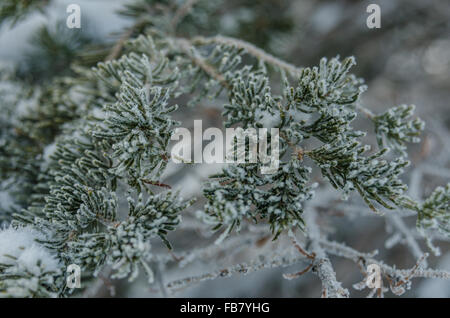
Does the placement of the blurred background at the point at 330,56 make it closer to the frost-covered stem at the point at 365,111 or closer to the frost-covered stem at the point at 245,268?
the frost-covered stem at the point at 245,268

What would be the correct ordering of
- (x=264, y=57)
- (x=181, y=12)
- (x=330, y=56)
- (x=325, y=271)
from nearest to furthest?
(x=325, y=271) < (x=264, y=57) < (x=181, y=12) < (x=330, y=56)

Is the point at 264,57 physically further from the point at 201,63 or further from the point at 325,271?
the point at 325,271

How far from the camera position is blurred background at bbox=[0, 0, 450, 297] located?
118 cm

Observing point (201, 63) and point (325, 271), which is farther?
point (201, 63)

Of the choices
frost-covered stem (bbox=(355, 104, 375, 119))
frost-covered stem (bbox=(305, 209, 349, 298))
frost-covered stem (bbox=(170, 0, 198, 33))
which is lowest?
frost-covered stem (bbox=(305, 209, 349, 298))

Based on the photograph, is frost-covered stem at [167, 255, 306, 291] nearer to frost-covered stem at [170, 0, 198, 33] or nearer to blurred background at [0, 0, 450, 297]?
blurred background at [0, 0, 450, 297]

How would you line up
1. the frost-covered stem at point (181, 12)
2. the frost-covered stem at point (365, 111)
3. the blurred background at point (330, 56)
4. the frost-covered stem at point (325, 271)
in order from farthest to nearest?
the blurred background at point (330, 56) < the frost-covered stem at point (181, 12) < the frost-covered stem at point (365, 111) < the frost-covered stem at point (325, 271)

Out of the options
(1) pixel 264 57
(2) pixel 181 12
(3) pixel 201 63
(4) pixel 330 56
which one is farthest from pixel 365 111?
(4) pixel 330 56

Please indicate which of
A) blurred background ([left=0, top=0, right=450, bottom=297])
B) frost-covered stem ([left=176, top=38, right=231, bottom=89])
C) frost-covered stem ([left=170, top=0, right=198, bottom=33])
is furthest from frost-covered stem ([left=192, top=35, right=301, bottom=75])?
blurred background ([left=0, top=0, right=450, bottom=297])

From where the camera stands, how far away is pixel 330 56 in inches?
63.2

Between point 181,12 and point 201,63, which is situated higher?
point 181,12

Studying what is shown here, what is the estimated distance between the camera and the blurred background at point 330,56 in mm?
1180

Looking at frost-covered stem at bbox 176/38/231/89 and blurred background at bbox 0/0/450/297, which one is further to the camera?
blurred background at bbox 0/0/450/297

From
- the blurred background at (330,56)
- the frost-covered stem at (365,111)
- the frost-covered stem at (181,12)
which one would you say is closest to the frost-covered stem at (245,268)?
the blurred background at (330,56)
